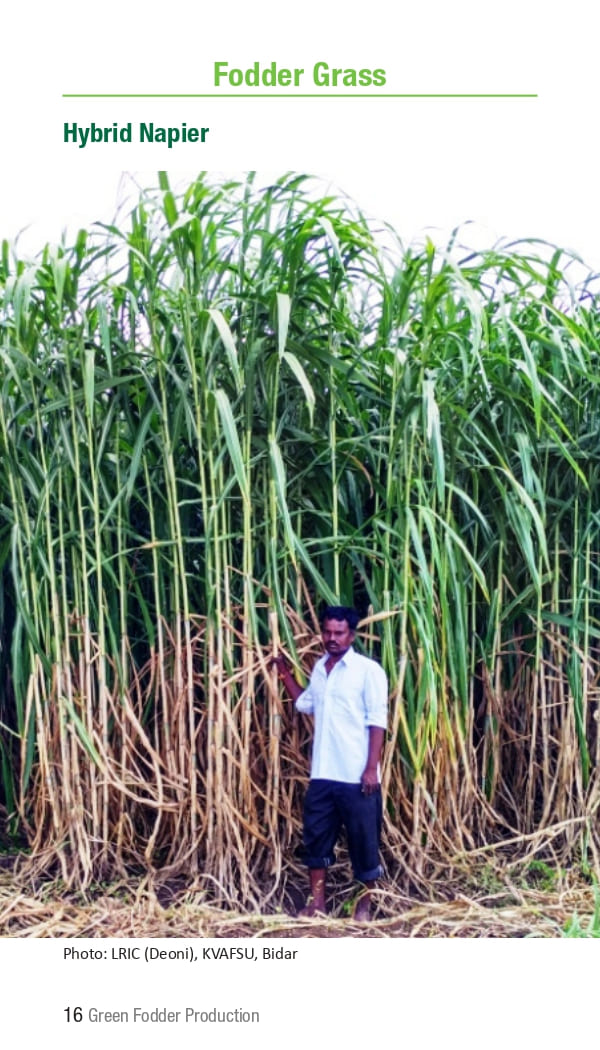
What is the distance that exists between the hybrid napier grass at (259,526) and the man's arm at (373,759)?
17cm

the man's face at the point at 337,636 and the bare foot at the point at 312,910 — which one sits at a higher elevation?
the man's face at the point at 337,636

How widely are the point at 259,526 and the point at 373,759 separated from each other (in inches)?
29.5

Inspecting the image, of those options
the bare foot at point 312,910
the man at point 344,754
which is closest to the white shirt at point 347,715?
the man at point 344,754

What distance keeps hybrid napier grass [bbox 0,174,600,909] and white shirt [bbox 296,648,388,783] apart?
0.48 feet

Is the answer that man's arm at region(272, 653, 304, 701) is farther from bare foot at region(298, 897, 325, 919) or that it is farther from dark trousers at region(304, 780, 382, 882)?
bare foot at region(298, 897, 325, 919)

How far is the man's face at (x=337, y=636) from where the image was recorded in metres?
3.17

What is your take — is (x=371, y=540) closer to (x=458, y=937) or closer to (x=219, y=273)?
(x=219, y=273)

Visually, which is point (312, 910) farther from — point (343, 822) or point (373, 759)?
point (373, 759)

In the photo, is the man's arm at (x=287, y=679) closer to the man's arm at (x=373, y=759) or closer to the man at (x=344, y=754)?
the man at (x=344, y=754)

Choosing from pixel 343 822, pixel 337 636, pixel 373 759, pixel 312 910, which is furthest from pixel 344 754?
pixel 312 910

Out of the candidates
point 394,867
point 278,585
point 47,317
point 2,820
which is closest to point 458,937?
point 394,867

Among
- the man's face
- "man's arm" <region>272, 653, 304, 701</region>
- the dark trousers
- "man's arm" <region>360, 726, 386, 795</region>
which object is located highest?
→ the man's face

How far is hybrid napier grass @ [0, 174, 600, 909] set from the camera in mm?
3236

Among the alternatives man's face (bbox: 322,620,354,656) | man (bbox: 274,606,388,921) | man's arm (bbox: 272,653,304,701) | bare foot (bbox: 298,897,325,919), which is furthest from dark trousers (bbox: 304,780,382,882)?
man's face (bbox: 322,620,354,656)
